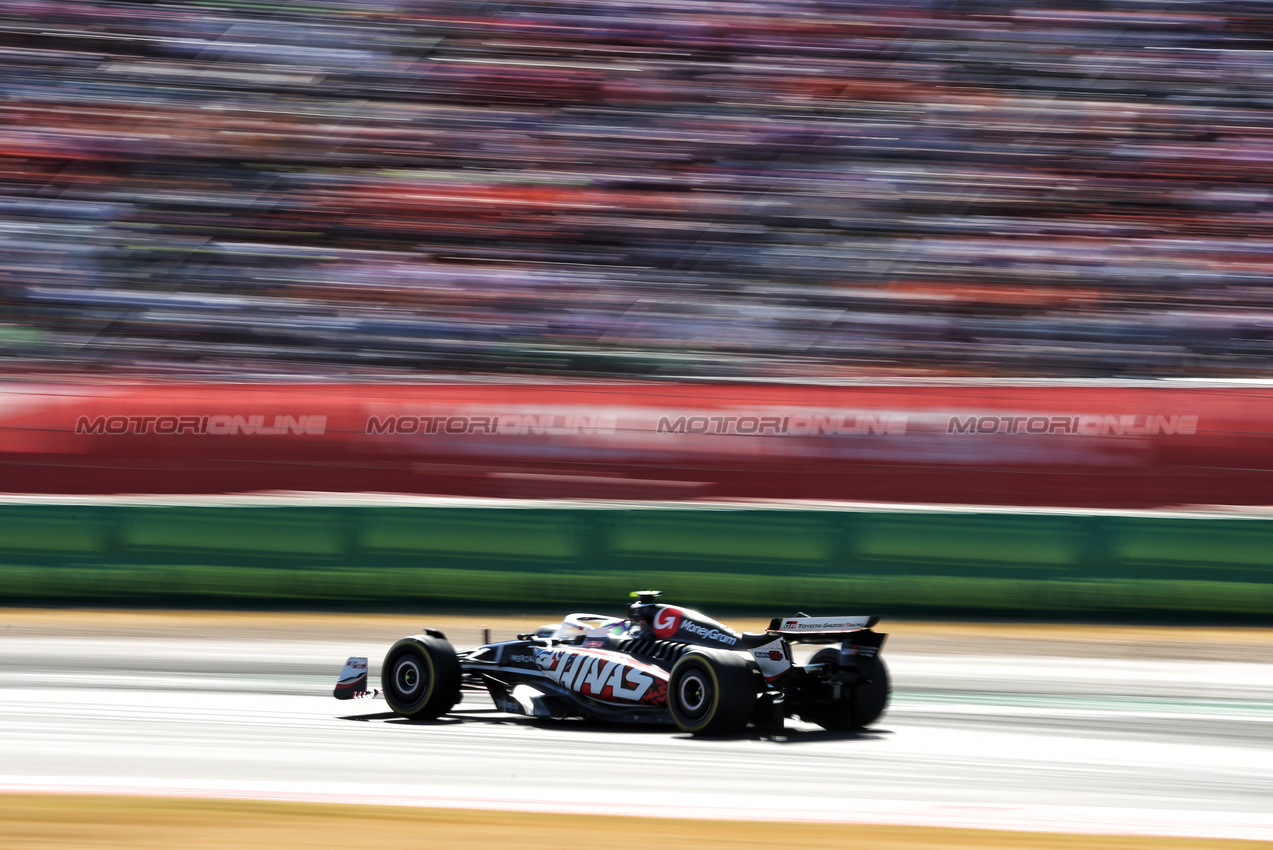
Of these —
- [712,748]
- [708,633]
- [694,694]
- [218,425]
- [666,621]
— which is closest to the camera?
[712,748]

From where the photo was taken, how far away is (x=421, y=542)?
11344mm

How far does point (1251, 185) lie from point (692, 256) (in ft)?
17.0

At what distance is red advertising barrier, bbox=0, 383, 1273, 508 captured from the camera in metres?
11.0

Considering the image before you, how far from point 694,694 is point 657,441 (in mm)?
5083

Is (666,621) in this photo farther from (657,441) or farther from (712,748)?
(657,441)

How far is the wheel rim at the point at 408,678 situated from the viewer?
23.2ft

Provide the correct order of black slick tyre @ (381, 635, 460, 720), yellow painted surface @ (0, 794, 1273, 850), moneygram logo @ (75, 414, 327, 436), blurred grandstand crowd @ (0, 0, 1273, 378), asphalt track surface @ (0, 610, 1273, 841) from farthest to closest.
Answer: blurred grandstand crowd @ (0, 0, 1273, 378), moneygram logo @ (75, 414, 327, 436), black slick tyre @ (381, 635, 460, 720), asphalt track surface @ (0, 610, 1273, 841), yellow painted surface @ (0, 794, 1273, 850)

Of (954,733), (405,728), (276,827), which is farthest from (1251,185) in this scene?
(276,827)

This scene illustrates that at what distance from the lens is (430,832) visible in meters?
4.82

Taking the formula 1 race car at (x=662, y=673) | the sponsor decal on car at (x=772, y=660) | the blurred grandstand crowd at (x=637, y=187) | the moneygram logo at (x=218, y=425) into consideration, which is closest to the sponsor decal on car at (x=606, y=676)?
the formula 1 race car at (x=662, y=673)

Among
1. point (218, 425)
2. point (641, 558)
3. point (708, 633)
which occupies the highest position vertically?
point (218, 425)

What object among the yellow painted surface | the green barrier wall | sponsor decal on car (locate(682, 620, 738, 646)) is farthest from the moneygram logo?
the yellow painted surface

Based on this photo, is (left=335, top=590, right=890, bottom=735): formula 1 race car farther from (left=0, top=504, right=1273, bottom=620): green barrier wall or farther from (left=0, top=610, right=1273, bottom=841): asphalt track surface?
(left=0, top=504, right=1273, bottom=620): green barrier wall

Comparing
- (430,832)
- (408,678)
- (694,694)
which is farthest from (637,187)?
(430,832)
